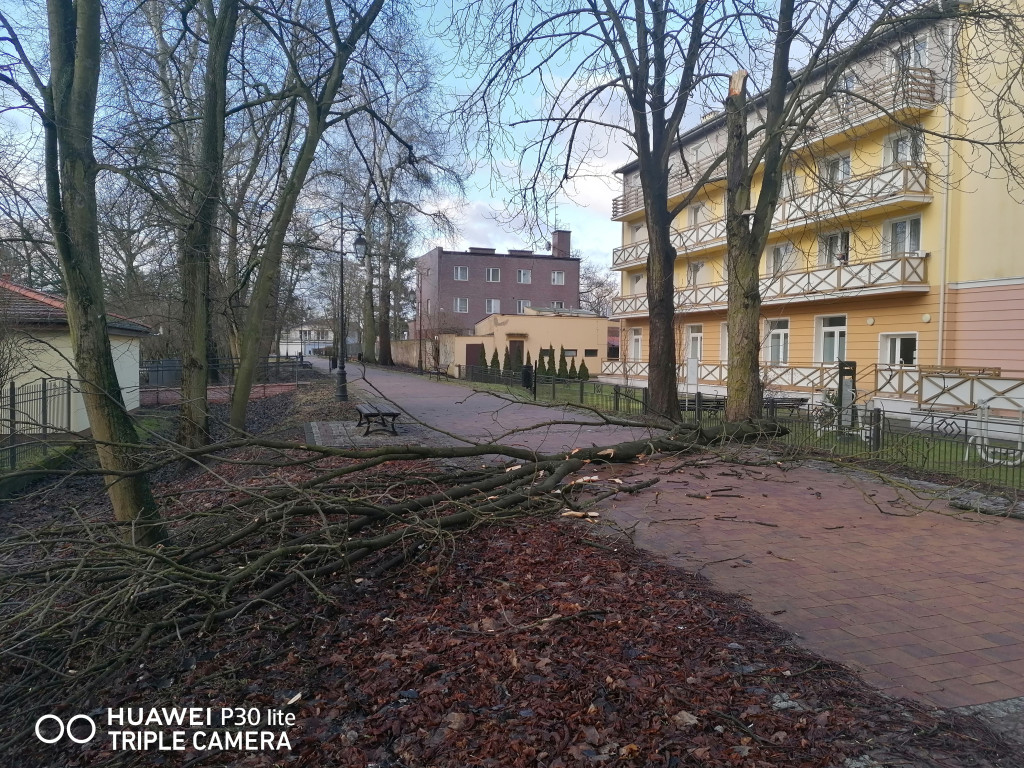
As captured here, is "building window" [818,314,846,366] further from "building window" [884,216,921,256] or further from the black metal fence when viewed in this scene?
the black metal fence

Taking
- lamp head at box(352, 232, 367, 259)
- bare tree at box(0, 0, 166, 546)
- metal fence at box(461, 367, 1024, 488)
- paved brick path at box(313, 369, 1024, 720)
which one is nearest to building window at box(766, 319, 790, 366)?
metal fence at box(461, 367, 1024, 488)

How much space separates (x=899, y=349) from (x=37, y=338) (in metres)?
21.6

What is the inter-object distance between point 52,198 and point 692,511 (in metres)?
6.57

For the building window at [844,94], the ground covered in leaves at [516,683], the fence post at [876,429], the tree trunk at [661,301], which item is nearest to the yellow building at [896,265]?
the building window at [844,94]

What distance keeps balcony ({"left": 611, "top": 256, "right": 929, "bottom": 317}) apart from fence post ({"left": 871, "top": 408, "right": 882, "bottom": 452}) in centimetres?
628

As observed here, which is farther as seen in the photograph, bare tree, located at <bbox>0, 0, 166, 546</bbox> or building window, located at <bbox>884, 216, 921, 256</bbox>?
building window, located at <bbox>884, 216, 921, 256</bbox>

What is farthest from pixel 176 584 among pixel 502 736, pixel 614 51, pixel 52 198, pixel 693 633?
pixel 614 51

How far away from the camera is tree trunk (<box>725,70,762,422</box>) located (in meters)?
11.1

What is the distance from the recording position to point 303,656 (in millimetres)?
4066

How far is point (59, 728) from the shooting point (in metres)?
3.68

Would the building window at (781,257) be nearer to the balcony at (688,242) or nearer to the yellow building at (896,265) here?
the yellow building at (896,265)

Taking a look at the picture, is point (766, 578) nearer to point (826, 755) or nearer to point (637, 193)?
point (826, 755)

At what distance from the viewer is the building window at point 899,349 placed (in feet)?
67.1

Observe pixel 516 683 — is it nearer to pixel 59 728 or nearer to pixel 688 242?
pixel 59 728
